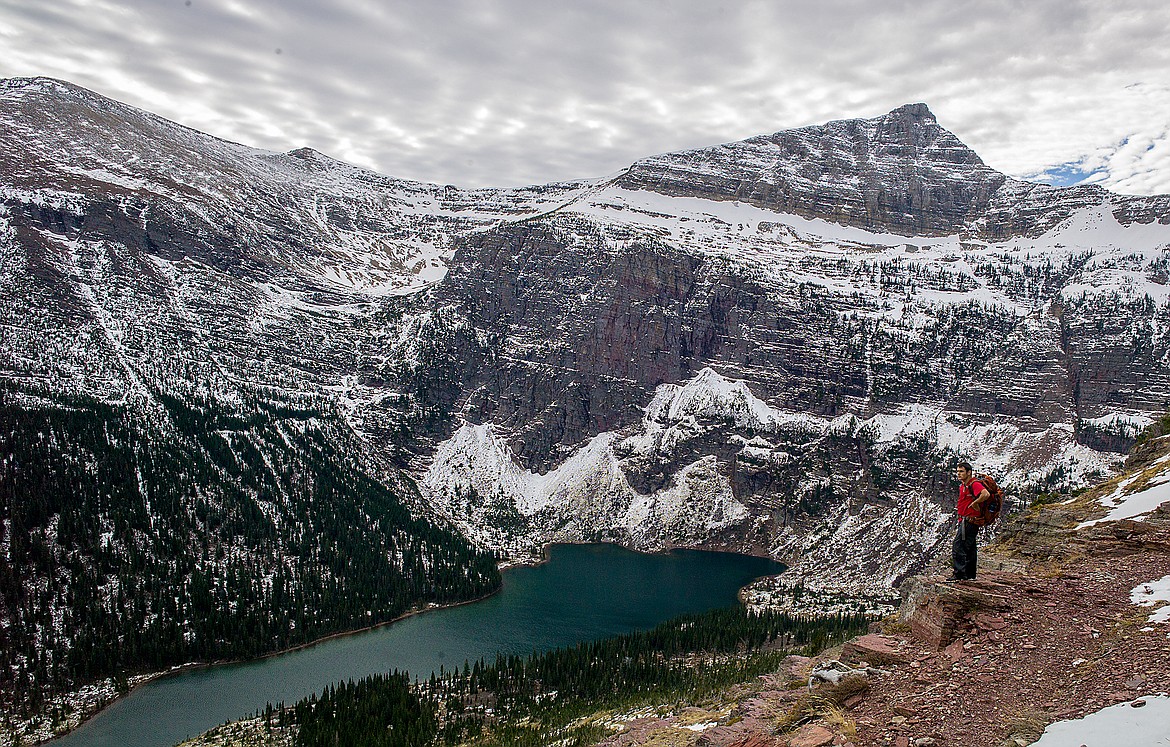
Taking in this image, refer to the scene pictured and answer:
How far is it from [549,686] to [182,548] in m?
64.4

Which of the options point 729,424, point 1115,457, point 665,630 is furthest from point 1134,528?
point 729,424

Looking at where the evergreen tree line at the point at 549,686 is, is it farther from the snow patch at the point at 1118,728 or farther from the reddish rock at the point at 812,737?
the snow patch at the point at 1118,728

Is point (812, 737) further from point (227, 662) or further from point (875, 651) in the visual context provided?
point (227, 662)

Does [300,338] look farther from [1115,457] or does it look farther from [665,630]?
[1115,457]

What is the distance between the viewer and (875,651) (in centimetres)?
1677

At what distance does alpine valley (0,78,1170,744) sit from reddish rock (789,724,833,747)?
92011mm

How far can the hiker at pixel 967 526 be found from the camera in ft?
57.8

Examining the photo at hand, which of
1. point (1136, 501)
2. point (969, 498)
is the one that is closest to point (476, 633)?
point (1136, 501)

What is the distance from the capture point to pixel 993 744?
12.0 metres

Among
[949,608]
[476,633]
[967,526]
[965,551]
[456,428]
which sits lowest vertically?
[476,633]

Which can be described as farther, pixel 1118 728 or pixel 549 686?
pixel 549 686

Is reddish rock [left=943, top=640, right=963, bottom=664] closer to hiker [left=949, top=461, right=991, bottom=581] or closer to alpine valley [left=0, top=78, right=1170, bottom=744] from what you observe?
hiker [left=949, top=461, right=991, bottom=581]

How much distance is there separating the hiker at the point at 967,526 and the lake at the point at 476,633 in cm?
7797

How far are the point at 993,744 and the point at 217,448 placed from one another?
5785 inches
